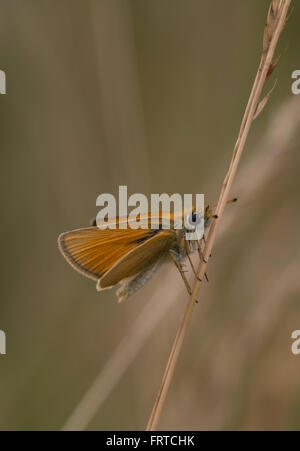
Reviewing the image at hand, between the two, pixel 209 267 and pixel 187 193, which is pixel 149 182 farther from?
pixel 209 267

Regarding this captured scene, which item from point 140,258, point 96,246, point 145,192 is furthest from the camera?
point 145,192

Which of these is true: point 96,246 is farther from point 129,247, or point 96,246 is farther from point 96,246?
point 129,247

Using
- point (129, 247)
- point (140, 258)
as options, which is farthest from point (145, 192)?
point (140, 258)

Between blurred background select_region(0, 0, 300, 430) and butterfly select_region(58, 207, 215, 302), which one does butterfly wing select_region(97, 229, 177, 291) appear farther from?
blurred background select_region(0, 0, 300, 430)

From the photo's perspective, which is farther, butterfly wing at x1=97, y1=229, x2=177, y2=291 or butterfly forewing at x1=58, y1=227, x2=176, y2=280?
butterfly forewing at x1=58, y1=227, x2=176, y2=280

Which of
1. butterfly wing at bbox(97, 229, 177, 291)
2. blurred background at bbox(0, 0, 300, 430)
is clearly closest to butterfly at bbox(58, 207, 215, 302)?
butterfly wing at bbox(97, 229, 177, 291)

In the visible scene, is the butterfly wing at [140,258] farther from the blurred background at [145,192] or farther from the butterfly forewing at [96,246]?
the blurred background at [145,192]
